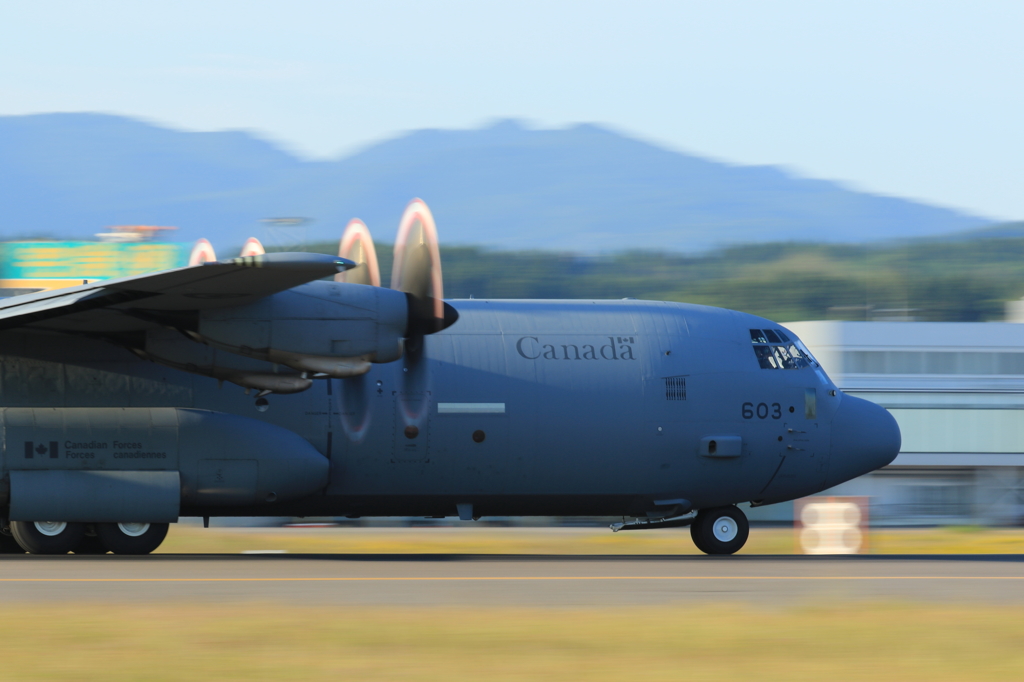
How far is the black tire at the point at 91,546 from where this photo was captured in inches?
727

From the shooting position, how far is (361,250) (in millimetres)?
17500

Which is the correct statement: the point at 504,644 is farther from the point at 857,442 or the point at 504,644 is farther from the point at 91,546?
the point at 857,442

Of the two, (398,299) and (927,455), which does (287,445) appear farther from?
(927,455)

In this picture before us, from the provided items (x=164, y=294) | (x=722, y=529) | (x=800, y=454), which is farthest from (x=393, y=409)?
(x=800, y=454)

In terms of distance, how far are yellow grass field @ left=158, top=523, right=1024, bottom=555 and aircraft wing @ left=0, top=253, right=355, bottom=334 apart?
29.8 feet

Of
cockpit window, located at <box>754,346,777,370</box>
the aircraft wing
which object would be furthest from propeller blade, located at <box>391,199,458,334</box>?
cockpit window, located at <box>754,346,777,370</box>

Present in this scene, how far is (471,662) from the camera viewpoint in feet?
31.9

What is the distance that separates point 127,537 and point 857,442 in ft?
40.6

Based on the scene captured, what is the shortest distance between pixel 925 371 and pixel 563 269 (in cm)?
11503

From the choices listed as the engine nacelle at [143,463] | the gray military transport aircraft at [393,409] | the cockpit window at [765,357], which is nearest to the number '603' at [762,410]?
the gray military transport aircraft at [393,409]

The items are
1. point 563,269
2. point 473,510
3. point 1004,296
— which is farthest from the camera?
point 563,269

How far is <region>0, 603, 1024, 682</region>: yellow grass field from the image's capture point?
9.35 m

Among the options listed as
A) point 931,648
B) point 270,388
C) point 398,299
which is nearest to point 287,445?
point 270,388

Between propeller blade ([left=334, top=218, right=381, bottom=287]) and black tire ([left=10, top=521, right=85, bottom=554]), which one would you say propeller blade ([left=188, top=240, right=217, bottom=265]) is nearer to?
propeller blade ([left=334, top=218, right=381, bottom=287])
